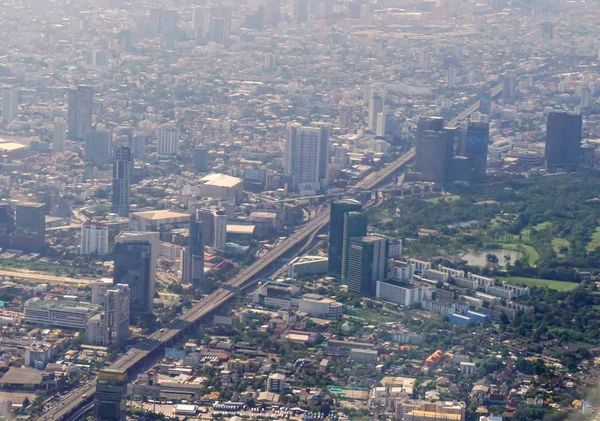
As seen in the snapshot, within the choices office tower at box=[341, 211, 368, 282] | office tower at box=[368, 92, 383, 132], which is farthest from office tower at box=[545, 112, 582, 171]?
office tower at box=[341, 211, 368, 282]

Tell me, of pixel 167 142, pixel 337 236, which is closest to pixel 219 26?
pixel 167 142

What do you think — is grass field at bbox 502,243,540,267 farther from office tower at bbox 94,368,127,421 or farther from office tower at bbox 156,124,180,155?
office tower at bbox 94,368,127,421

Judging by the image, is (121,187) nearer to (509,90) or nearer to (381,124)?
(381,124)

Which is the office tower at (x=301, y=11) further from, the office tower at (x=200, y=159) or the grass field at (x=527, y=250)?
the grass field at (x=527, y=250)

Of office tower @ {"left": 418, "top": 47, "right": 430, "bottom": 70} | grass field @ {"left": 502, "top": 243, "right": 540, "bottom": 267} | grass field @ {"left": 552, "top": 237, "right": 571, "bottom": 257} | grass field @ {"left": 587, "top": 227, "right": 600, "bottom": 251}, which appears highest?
office tower @ {"left": 418, "top": 47, "right": 430, "bottom": 70}

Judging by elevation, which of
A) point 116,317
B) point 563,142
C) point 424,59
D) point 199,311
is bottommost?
point 199,311

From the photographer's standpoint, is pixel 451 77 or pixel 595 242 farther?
pixel 451 77

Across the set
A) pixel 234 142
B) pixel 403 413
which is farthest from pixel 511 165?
pixel 403 413
